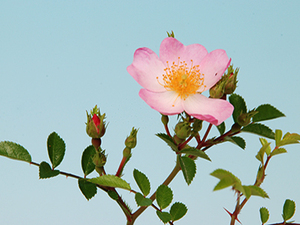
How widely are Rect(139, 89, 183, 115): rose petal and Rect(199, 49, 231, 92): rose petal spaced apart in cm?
10

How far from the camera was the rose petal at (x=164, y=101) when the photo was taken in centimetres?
111

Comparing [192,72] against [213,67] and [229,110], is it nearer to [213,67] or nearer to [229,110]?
[213,67]

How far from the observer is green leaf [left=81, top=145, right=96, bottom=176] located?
1.24 metres

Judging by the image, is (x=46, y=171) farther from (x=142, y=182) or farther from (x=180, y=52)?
(x=180, y=52)

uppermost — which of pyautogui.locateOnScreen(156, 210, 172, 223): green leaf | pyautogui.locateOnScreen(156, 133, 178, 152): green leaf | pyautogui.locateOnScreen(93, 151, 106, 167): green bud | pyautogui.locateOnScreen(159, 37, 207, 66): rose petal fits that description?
pyautogui.locateOnScreen(159, 37, 207, 66): rose petal

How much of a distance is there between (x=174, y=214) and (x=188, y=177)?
0.19 meters

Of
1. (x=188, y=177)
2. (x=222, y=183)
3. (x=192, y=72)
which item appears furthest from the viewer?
(x=192, y=72)

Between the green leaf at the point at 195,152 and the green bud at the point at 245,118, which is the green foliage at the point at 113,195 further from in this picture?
the green bud at the point at 245,118

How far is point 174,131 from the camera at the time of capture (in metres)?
1.09

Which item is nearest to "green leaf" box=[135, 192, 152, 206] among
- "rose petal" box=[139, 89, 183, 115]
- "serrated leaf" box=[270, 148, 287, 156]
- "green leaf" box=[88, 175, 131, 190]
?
"green leaf" box=[88, 175, 131, 190]

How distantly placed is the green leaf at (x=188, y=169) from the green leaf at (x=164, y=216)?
149mm

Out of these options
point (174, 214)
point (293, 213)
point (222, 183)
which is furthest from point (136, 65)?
point (293, 213)

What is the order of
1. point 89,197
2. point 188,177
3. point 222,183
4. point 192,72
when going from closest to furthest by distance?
1. point 222,183
2. point 188,177
3. point 89,197
4. point 192,72

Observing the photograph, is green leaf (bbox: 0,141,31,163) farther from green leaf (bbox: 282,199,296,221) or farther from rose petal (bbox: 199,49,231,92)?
green leaf (bbox: 282,199,296,221)
